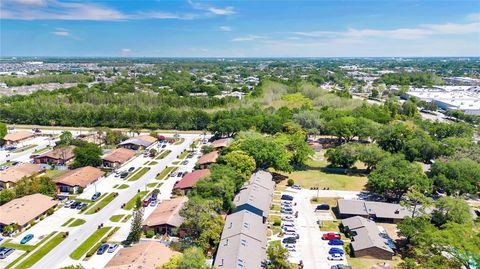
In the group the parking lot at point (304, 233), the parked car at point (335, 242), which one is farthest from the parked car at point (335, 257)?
the parked car at point (335, 242)

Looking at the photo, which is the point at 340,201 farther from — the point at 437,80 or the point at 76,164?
the point at 437,80

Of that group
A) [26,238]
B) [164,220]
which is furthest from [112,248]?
[26,238]

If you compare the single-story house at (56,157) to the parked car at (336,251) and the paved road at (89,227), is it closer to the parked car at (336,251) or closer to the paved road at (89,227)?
the paved road at (89,227)

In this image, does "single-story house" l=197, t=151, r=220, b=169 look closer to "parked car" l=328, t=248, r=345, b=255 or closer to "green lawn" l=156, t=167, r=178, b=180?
"green lawn" l=156, t=167, r=178, b=180

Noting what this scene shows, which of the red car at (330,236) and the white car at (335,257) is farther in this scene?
the red car at (330,236)

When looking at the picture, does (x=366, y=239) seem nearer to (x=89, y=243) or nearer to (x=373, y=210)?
(x=373, y=210)

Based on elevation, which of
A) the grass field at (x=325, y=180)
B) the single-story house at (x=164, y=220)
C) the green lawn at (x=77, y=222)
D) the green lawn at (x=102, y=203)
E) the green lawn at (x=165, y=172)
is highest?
the single-story house at (x=164, y=220)

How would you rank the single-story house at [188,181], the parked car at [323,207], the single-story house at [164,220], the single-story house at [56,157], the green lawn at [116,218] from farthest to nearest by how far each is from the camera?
the single-story house at [56,157] < the single-story house at [188,181] < the parked car at [323,207] < the green lawn at [116,218] < the single-story house at [164,220]
